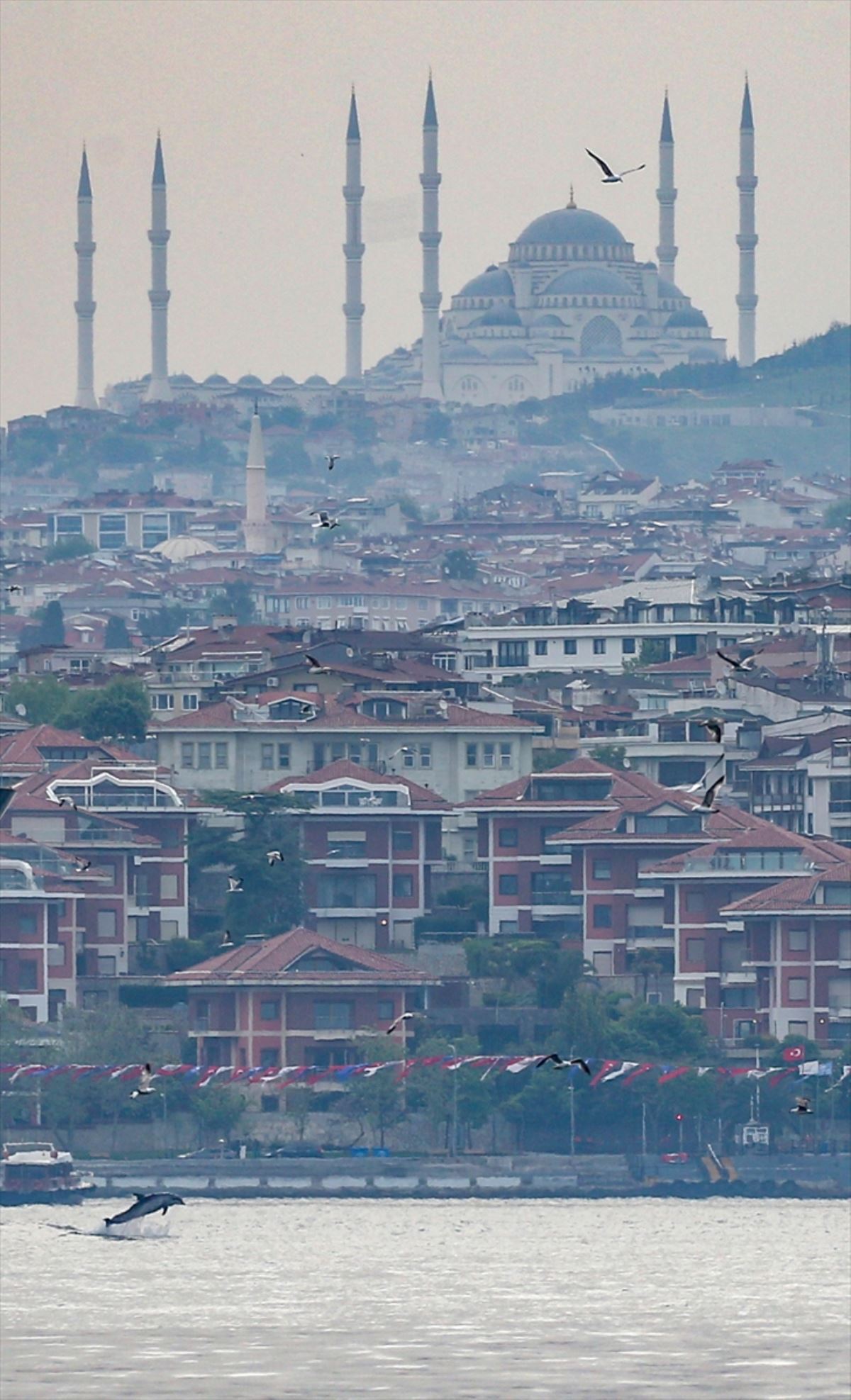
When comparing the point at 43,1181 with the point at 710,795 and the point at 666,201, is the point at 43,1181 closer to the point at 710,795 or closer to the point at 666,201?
the point at 710,795

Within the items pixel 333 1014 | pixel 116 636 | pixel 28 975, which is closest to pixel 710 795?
pixel 333 1014

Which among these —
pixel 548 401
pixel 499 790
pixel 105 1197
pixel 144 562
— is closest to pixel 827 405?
pixel 548 401

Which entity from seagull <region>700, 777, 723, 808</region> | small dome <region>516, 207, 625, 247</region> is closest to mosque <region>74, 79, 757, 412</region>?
small dome <region>516, 207, 625, 247</region>

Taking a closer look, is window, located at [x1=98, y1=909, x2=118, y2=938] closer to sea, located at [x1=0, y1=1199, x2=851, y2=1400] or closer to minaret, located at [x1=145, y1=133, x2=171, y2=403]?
sea, located at [x1=0, y1=1199, x2=851, y2=1400]

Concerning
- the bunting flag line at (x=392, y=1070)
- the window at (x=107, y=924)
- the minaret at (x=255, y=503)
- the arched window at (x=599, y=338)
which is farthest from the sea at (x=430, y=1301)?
the arched window at (x=599, y=338)

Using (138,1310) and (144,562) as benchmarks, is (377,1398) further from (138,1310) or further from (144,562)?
(144,562)
